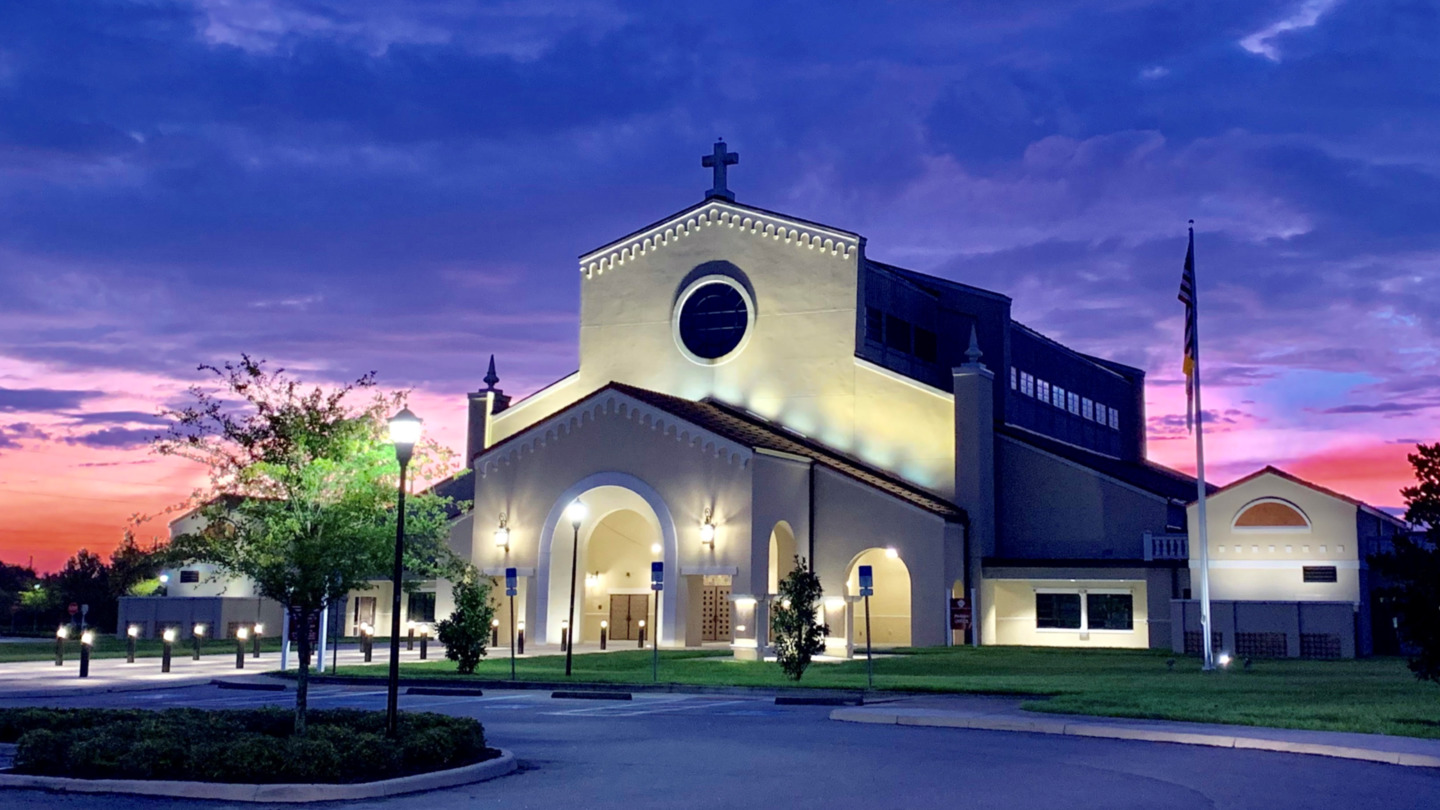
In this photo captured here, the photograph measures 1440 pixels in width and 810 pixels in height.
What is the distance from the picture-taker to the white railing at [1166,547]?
46.8 metres

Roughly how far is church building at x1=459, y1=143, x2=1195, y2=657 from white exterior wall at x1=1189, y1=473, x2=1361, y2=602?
2813 mm

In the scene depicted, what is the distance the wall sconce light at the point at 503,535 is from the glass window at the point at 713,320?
10951mm

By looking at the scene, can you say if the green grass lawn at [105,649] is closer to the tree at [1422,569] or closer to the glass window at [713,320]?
the glass window at [713,320]

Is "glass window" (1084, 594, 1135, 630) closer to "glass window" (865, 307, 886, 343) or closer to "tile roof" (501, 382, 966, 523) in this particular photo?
"tile roof" (501, 382, 966, 523)

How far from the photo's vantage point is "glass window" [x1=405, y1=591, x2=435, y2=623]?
54.7 meters

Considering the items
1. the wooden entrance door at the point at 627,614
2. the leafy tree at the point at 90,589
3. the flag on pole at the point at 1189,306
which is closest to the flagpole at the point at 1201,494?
the flag on pole at the point at 1189,306

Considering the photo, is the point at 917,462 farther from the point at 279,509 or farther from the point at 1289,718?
the point at 279,509

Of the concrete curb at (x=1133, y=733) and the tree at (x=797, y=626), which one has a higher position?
the tree at (x=797, y=626)

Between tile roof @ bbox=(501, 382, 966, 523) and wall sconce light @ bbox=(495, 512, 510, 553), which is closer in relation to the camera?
tile roof @ bbox=(501, 382, 966, 523)

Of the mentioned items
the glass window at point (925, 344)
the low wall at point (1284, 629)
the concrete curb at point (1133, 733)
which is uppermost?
the glass window at point (925, 344)

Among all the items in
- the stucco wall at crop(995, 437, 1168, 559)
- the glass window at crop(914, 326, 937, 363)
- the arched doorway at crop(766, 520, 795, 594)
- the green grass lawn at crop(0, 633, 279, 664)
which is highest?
the glass window at crop(914, 326, 937, 363)

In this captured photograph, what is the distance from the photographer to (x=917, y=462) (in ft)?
165

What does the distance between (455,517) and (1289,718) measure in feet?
126

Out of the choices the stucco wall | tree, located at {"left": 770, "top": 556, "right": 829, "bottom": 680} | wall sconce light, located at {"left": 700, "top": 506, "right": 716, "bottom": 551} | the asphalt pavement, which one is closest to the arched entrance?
wall sconce light, located at {"left": 700, "top": 506, "right": 716, "bottom": 551}
